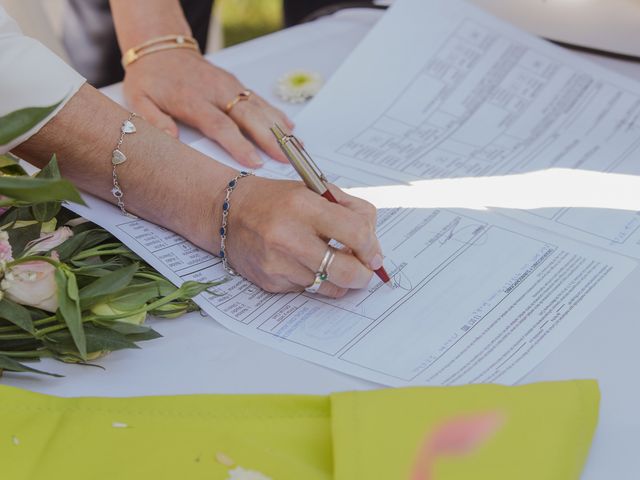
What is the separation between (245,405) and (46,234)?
0.27m

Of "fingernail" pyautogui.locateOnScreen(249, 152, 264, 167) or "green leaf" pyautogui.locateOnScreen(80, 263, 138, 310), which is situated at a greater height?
"green leaf" pyautogui.locateOnScreen(80, 263, 138, 310)

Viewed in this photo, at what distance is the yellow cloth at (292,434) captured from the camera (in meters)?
0.57

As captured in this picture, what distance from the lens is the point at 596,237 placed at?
0.86 metres

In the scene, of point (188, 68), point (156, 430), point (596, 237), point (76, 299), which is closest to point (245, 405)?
point (156, 430)

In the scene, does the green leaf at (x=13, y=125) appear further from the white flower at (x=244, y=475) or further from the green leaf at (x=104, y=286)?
the white flower at (x=244, y=475)

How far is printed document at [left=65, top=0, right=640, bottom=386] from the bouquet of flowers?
49 mm

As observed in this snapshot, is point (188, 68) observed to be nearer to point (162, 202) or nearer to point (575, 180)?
point (162, 202)

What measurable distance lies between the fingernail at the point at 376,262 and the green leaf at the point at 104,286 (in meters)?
0.22

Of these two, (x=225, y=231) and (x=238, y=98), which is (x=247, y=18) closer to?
(x=238, y=98)

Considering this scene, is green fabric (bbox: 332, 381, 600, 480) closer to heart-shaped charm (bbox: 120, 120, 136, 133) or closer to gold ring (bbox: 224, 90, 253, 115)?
heart-shaped charm (bbox: 120, 120, 136, 133)

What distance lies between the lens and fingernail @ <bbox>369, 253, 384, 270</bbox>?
78 cm

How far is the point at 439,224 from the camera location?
88 centimetres

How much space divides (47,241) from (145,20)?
532 mm

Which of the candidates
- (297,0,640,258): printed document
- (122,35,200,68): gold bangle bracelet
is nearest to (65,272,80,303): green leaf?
(297,0,640,258): printed document
